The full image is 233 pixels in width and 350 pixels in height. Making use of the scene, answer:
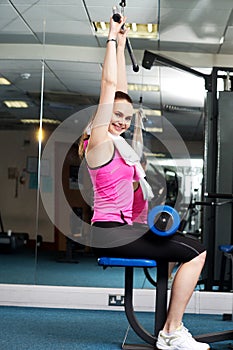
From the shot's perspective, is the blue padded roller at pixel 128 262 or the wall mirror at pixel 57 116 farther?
the wall mirror at pixel 57 116

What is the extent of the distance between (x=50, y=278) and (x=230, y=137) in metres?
1.87

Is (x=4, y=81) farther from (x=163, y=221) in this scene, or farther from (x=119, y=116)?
(x=163, y=221)

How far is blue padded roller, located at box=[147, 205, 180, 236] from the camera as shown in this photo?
2.76m

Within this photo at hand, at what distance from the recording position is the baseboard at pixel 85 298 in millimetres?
4340

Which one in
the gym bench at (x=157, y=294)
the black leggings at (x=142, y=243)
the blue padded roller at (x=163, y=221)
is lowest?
the gym bench at (x=157, y=294)

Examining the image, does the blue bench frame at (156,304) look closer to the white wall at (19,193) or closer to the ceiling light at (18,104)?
the white wall at (19,193)

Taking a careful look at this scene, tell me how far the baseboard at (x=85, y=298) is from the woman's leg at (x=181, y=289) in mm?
1553

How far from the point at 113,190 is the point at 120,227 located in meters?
0.19

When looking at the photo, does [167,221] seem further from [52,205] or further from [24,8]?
[24,8]

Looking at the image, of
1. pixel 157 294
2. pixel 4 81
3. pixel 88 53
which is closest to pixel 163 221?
pixel 157 294

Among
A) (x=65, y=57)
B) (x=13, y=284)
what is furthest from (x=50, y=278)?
(x=65, y=57)

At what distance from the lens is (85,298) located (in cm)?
437

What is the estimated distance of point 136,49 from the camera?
4.61 m

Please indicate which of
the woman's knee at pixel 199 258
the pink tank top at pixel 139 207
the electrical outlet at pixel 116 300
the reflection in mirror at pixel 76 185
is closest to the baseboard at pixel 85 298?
the electrical outlet at pixel 116 300
